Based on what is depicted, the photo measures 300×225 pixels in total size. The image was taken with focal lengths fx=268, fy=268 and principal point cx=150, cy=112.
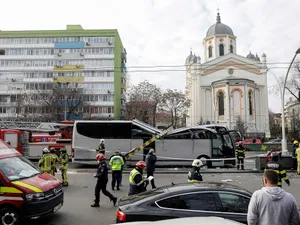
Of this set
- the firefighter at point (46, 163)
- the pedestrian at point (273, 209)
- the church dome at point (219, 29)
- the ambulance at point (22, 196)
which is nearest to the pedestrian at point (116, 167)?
the firefighter at point (46, 163)

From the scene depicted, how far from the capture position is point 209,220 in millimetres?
3027

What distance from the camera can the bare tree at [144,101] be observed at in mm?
44312

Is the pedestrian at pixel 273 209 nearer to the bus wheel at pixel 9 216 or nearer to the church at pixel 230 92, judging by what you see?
the bus wheel at pixel 9 216

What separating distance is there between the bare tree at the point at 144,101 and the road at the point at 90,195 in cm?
2844

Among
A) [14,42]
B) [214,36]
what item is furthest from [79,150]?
[214,36]

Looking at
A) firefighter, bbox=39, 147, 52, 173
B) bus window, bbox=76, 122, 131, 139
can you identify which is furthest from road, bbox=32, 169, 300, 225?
bus window, bbox=76, 122, 131, 139

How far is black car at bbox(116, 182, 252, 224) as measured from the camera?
4641mm

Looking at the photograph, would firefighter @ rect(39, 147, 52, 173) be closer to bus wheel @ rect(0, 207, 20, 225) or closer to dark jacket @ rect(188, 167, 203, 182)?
bus wheel @ rect(0, 207, 20, 225)

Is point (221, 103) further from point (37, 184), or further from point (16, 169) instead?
point (37, 184)

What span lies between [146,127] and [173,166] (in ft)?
10.9

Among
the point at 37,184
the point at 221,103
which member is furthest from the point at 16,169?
the point at 221,103

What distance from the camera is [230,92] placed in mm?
57531

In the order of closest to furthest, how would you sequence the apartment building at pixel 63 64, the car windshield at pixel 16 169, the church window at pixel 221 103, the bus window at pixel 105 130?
the car windshield at pixel 16 169 → the bus window at pixel 105 130 → the apartment building at pixel 63 64 → the church window at pixel 221 103

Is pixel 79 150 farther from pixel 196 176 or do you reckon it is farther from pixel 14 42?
pixel 14 42
